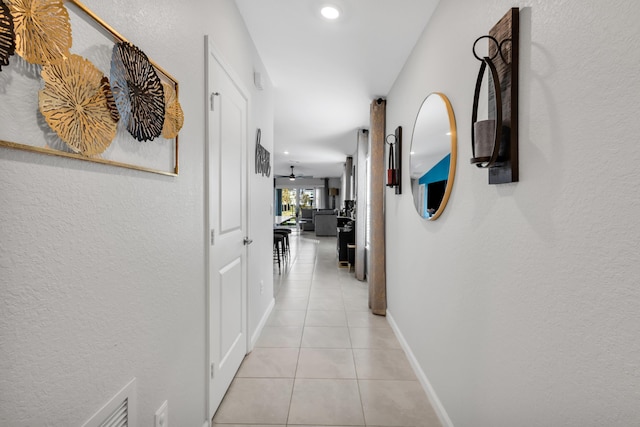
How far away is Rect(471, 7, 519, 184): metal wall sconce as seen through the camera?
1109 millimetres

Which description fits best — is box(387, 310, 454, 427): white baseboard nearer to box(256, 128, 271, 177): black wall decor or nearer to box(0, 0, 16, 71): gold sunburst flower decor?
box(256, 128, 271, 177): black wall decor

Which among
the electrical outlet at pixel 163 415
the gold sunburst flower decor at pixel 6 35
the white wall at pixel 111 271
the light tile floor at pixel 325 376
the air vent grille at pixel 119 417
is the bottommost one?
the light tile floor at pixel 325 376

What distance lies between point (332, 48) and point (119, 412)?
2.80m

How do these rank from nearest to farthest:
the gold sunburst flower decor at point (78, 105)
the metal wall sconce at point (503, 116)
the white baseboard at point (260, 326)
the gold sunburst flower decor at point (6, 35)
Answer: the gold sunburst flower decor at point (6, 35) < the gold sunburst flower decor at point (78, 105) < the metal wall sconce at point (503, 116) < the white baseboard at point (260, 326)

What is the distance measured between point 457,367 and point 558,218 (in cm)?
110

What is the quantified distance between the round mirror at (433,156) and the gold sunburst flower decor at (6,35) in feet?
5.88

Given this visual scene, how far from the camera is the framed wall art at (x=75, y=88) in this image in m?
0.62

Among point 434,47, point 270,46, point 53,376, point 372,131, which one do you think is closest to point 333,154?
point 372,131

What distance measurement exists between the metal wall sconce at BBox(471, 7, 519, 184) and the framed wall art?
1188mm

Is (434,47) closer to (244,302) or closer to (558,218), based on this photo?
(558,218)

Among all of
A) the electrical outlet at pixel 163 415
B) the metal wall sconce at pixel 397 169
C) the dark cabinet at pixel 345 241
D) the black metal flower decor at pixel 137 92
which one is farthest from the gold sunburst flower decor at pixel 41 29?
the dark cabinet at pixel 345 241

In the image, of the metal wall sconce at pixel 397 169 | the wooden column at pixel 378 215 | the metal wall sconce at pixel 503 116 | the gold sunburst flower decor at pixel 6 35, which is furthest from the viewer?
the wooden column at pixel 378 215

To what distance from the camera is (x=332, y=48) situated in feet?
8.79

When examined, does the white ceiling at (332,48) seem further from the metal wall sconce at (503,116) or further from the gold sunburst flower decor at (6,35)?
the gold sunburst flower decor at (6,35)
